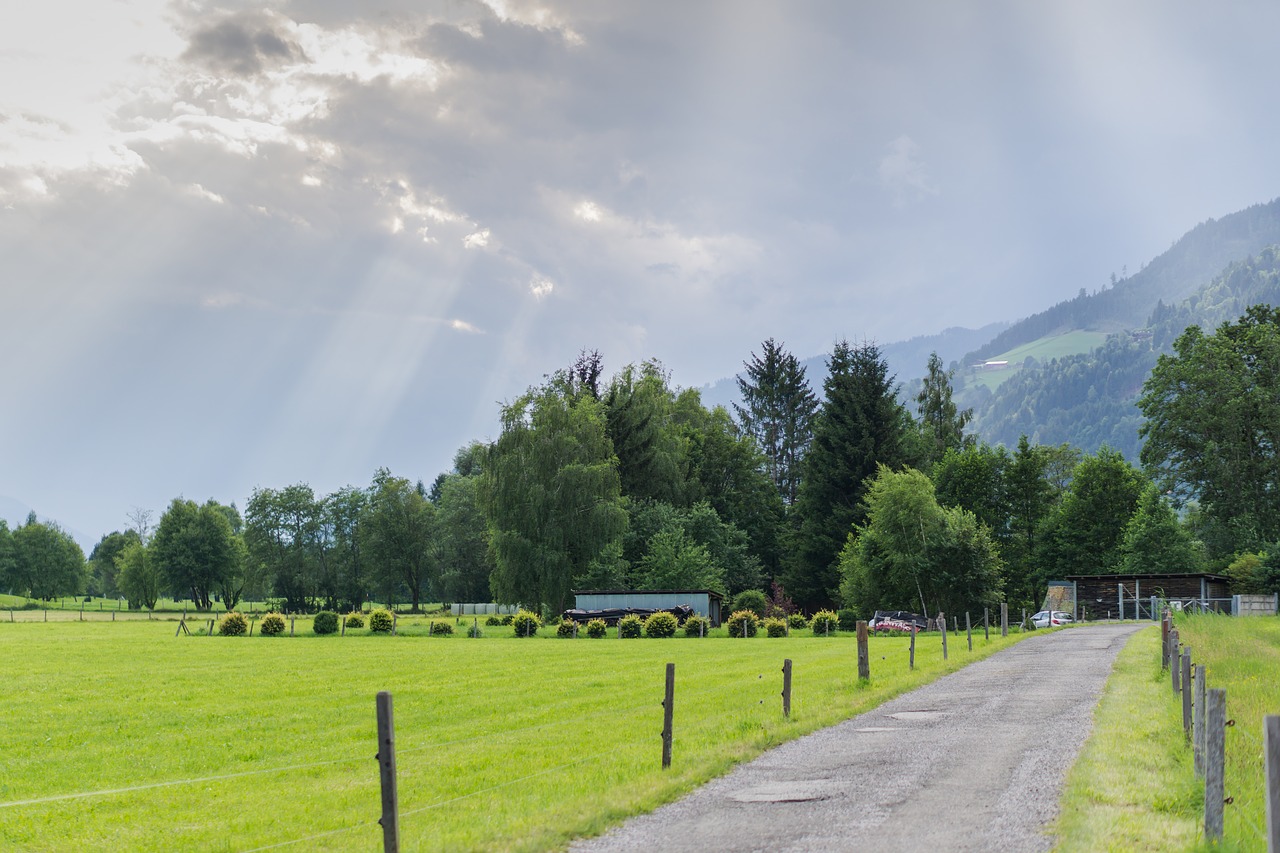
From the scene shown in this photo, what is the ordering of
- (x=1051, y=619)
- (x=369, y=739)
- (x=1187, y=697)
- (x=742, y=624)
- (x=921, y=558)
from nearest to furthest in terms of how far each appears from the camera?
(x=1187, y=697) < (x=369, y=739) < (x=742, y=624) < (x=1051, y=619) < (x=921, y=558)

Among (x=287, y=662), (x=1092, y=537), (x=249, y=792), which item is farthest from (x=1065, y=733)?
(x=1092, y=537)

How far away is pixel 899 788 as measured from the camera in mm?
11961

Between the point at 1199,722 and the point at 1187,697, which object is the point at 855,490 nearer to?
the point at 1187,697

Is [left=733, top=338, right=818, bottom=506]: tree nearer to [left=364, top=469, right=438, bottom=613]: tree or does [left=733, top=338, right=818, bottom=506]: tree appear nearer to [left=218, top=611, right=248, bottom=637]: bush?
[left=364, top=469, right=438, bottom=613]: tree

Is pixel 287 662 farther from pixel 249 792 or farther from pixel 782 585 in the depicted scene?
pixel 782 585

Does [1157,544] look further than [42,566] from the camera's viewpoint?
No

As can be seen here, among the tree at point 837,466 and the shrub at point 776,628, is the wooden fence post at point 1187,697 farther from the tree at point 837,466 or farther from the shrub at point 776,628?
the tree at point 837,466

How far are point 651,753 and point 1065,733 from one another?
6689 millimetres

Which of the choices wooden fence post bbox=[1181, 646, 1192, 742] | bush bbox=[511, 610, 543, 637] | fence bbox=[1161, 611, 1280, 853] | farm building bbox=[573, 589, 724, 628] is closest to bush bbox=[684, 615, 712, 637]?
farm building bbox=[573, 589, 724, 628]

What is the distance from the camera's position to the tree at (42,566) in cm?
14500

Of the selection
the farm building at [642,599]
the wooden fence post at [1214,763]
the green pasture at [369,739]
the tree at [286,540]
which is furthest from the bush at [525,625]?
the tree at [286,540]

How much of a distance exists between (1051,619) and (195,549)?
Result: 102 m

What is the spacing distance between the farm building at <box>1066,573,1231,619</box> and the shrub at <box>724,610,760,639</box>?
23.9 m

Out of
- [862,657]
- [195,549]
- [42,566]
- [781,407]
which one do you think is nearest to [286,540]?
[195,549]
